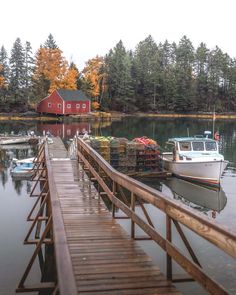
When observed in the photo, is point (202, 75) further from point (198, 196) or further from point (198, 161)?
point (198, 196)

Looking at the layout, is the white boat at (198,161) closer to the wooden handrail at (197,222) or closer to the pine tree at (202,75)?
the wooden handrail at (197,222)

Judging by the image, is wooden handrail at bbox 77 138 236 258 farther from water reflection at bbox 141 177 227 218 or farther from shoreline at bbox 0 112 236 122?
shoreline at bbox 0 112 236 122

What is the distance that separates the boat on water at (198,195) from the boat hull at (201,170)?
1.27 ft

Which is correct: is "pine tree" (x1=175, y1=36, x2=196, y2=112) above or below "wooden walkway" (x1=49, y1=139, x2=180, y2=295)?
above

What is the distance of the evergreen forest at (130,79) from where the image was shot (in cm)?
7919

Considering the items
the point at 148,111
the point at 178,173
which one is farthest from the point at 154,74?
the point at 178,173

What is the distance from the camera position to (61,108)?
240 feet

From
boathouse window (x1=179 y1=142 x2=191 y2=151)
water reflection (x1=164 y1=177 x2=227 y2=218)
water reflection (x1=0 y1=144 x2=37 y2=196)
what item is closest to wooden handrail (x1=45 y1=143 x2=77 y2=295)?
water reflection (x1=164 y1=177 x2=227 y2=218)

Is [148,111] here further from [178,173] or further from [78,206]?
[78,206]

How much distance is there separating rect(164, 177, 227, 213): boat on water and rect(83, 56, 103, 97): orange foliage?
61.3 metres

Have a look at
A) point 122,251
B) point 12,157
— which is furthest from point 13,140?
point 122,251

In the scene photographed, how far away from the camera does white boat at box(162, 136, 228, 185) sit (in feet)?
73.6

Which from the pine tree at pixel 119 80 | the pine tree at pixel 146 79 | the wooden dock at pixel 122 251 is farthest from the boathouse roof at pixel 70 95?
the wooden dock at pixel 122 251

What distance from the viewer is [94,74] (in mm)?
86875
